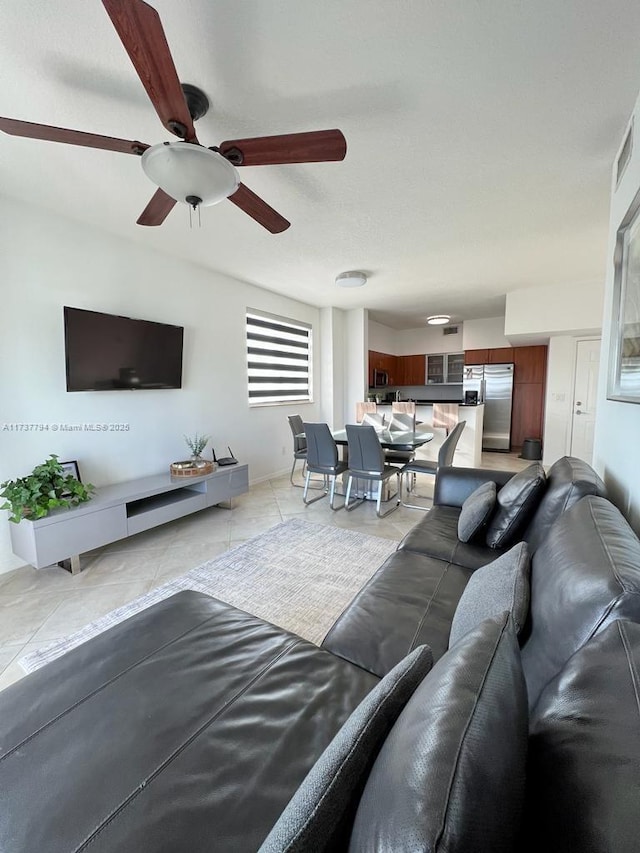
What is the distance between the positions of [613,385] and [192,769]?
7.49ft

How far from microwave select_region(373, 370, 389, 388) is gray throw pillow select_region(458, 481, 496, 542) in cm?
555

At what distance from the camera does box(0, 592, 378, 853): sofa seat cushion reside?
0.65m

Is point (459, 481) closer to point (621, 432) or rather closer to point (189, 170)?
point (621, 432)

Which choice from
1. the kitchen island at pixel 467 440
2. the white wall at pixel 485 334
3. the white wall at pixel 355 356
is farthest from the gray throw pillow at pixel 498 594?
the white wall at pixel 485 334

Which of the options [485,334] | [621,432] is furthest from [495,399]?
[621,432]

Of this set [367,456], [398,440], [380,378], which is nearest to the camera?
[367,456]

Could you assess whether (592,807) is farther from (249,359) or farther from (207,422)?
(249,359)

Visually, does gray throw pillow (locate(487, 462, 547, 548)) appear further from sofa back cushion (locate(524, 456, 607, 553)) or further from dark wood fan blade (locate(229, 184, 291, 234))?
dark wood fan blade (locate(229, 184, 291, 234))

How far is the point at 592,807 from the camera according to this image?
16.5 inches

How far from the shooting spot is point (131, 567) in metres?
2.54

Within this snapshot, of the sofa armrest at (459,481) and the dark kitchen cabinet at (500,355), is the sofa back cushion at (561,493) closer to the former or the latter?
the sofa armrest at (459,481)

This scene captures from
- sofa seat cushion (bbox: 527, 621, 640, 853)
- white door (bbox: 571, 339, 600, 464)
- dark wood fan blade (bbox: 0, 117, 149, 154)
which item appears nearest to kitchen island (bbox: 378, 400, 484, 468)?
white door (bbox: 571, 339, 600, 464)

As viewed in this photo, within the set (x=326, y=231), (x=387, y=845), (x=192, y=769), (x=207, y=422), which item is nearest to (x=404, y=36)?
(x=326, y=231)

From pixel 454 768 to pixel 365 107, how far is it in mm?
2368
